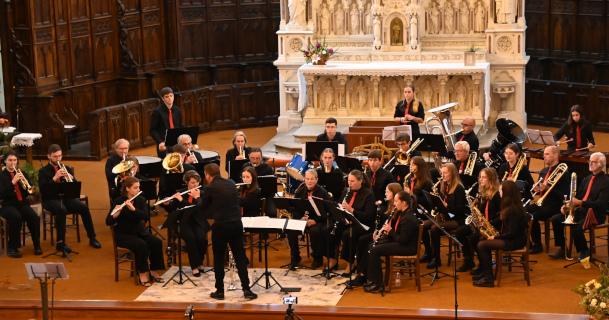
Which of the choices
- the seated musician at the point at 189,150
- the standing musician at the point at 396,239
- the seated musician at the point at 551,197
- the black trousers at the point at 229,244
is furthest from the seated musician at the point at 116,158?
the seated musician at the point at 551,197

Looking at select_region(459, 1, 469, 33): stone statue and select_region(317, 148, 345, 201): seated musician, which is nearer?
select_region(317, 148, 345, 201): seated musician

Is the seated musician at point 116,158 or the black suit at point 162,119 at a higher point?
the black suit at point 162,119

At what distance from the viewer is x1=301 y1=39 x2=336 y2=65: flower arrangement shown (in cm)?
1873

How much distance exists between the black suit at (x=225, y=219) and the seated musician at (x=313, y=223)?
2.88ft

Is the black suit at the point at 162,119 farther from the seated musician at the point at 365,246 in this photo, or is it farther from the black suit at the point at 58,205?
the seated musician at the point at 365,246

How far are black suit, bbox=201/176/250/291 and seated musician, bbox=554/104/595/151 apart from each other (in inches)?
205

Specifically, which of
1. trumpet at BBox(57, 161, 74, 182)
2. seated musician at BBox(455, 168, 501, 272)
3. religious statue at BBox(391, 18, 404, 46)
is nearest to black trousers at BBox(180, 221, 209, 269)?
trumpet at BBox(57, 161, 74, 182)

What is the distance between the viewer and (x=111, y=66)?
66.1ft

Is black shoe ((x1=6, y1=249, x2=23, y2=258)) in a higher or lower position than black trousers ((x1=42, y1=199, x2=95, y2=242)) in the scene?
lower

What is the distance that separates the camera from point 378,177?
41.3 ft

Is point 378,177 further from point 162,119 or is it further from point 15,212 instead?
point 15,212

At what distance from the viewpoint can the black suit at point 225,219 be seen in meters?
11.1

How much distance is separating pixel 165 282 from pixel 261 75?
1060 cm

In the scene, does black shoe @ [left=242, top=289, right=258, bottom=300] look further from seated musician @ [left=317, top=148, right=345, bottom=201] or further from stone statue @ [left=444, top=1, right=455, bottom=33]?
stone statue @ [left=444, top=1, right=455, bottom=33]
